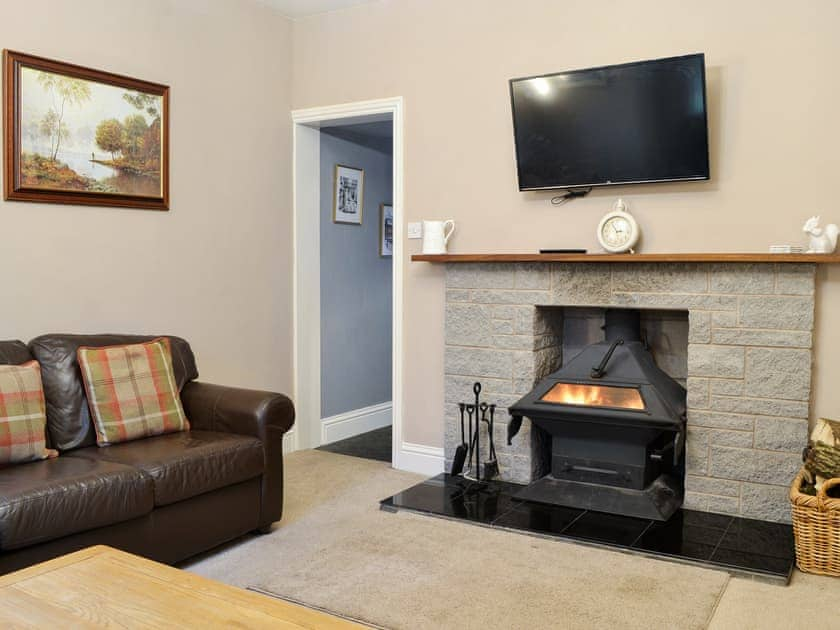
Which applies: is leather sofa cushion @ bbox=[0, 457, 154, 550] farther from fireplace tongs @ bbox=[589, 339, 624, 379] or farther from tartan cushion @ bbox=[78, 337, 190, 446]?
fireplace tongs @ bbox=[589, 339, 624, 379]

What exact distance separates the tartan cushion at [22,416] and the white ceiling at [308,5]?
8.75ft

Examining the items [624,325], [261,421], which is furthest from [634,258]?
[261,421]

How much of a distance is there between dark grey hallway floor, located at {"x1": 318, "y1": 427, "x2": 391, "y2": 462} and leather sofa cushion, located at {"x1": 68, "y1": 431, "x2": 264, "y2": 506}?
1641 mm

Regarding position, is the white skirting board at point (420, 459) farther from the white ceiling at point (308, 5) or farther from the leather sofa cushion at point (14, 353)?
the white ceiling at point (308, 5)

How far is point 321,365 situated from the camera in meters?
5.07

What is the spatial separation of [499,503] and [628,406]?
0.78 m

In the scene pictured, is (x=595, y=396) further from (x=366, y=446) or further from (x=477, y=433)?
(x=366, y=446)

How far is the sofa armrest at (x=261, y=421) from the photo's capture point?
10.7ft

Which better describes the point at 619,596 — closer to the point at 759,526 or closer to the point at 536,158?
the point at 759,526

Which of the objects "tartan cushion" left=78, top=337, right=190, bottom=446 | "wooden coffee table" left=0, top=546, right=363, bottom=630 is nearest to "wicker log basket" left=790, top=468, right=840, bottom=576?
"wooden coffee table" left=0, top=546, right=363, bottom=630

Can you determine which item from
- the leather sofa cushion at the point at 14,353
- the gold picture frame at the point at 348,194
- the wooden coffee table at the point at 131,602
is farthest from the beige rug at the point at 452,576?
the gold picture frame at the point at 348,194

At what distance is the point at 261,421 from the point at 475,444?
129 cm

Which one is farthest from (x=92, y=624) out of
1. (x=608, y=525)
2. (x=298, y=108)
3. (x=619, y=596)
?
(x=298, y=108)

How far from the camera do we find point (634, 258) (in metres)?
3.46
